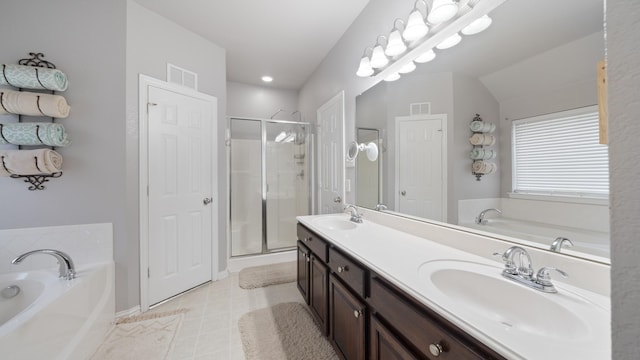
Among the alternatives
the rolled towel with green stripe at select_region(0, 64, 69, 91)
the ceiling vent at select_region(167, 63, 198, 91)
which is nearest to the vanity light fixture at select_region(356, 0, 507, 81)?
the ceiling vent at select_region(167, 63, 198, 91)

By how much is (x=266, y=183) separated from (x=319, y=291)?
78.5 inches

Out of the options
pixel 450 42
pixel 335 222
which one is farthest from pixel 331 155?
pixel 450 42

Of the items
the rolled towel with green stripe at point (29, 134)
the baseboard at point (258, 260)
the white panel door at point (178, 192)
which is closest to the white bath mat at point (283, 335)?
the white panel door at point (178, 192)

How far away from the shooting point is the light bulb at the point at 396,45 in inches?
60.4

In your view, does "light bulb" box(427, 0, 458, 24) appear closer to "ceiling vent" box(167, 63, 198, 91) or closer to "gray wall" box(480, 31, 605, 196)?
"gray wall" box(480, 31, 605, 196)

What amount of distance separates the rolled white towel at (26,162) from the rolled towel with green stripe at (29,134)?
6cm

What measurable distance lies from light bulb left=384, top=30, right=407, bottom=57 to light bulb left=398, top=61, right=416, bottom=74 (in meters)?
0.10

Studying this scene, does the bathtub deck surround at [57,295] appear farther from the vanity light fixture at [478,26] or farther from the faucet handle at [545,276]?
the vanity light fixture at [478,26]

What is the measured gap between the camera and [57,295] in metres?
1.36

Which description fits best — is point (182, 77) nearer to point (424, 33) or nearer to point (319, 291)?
point (424, 33)

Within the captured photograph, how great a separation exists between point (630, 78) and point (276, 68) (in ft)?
11.1

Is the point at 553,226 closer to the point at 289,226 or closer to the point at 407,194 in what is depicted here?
the point at 407,194

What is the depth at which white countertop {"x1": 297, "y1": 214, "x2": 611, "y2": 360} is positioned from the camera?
1.69 feet

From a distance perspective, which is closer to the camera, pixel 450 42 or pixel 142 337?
pixel 450 42
